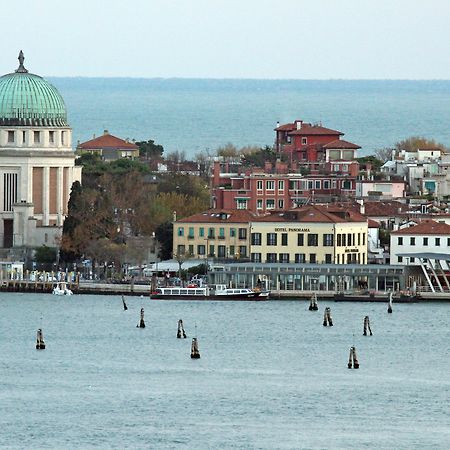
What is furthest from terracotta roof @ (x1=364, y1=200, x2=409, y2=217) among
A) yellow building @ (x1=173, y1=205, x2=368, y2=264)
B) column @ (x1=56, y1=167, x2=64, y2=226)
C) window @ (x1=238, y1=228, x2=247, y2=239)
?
column @ (x1=56, y1=167, x2=64, y2=226)

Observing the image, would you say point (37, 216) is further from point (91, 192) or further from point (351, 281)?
point (351, 281)

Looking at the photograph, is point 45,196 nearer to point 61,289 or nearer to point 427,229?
point 61,289

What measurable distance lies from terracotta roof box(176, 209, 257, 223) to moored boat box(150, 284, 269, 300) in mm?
6679

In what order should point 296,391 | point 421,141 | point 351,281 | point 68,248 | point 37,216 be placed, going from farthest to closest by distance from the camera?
point 421,141, point 37,216, point 68,248, point 351,281, point 296,391

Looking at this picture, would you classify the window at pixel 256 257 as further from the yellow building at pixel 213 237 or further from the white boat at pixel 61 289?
the white boat at pixel 61 289

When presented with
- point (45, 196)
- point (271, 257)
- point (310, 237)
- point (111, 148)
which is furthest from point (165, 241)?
point (111, 148)

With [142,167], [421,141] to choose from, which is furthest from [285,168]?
[421,141]

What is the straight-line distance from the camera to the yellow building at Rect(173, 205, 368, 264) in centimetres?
10650

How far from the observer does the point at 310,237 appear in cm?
A: 10650

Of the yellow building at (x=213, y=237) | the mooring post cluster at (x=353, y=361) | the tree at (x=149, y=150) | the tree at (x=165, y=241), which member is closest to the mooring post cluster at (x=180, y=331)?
the mooring post cluster at (x=353, y=361)

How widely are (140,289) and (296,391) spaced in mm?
29284

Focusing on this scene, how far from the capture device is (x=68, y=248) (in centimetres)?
11031

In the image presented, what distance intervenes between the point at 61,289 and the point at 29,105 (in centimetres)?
→ 1691

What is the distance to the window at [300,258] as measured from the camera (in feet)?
349
